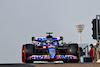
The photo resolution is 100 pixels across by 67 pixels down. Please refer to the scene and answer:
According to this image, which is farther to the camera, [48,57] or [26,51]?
[26,51]

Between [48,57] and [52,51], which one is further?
[52,51]

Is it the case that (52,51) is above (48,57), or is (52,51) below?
above

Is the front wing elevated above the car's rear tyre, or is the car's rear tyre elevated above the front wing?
the car's rear tyre

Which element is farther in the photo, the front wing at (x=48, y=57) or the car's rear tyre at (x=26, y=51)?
the car's rear tyre at (x=26, y=51)

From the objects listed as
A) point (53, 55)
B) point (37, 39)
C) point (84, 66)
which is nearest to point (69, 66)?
point (84, 66)

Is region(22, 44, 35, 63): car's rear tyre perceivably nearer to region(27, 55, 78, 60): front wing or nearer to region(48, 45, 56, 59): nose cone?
region(27, 55, 78, 60): front wing

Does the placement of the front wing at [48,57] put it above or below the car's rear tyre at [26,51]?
below

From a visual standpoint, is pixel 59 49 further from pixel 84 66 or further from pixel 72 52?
pixel 84 66

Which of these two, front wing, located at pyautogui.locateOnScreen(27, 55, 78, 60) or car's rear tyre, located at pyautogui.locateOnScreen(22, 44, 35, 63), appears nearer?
front wing, located at pyautogui.locateOnScreen(27, 55, 78, 60)

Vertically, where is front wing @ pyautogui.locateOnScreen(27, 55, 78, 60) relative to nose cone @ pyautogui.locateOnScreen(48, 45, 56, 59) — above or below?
below

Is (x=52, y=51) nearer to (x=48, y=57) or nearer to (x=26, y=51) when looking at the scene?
(x=48, y=57)

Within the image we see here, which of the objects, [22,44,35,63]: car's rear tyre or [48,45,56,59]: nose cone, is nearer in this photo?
[48,45,56,59]: nose cone

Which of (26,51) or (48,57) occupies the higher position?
(26,51)

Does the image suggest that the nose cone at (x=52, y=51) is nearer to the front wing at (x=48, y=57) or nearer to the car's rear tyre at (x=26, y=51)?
the front wing at (x=48, y=57)
